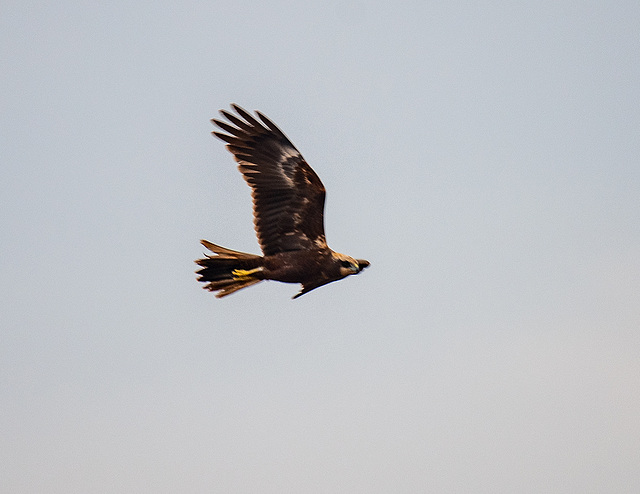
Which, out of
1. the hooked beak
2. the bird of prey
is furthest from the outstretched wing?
the hooked beak

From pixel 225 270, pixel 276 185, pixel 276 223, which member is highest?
pixel 276 185

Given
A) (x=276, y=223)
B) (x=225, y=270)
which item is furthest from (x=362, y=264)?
(x=225, y=270)

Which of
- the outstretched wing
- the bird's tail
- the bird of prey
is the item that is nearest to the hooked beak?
the bird of prey

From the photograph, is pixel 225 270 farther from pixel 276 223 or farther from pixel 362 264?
pixel 362 264

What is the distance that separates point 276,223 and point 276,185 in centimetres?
54

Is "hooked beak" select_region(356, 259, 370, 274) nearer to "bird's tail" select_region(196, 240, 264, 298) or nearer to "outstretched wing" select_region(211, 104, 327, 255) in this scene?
"outstretched wing" select_region(211, 104, 327, 255)

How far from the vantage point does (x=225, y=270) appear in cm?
762

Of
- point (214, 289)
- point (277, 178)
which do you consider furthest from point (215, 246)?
point (277, 178)

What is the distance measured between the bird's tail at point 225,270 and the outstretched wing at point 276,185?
36 centimetres

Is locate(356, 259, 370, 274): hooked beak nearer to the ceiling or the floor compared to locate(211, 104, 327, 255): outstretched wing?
nearer to the floor

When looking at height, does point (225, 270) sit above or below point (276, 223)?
below

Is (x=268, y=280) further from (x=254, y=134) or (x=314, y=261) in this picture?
(x=254, y=134)

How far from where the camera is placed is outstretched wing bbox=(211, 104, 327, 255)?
766 centimetres

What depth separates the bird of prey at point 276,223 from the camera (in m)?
7.62
